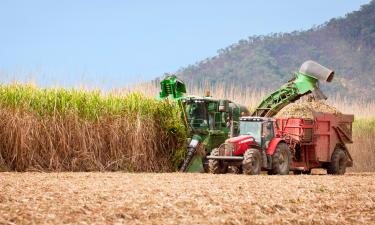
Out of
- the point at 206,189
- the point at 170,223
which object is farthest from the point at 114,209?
the point at 206,189

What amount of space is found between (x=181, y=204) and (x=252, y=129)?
8.57 meters

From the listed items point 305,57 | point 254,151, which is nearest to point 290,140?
point 254,151

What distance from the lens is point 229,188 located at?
11805mm

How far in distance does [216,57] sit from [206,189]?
7698 cm

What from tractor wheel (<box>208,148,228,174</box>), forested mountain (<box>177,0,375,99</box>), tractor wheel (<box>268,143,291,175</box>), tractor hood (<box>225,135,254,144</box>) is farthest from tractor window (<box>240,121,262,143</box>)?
forested mountain (<box>177,0,375,99</box>)

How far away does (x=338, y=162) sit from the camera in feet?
65.0

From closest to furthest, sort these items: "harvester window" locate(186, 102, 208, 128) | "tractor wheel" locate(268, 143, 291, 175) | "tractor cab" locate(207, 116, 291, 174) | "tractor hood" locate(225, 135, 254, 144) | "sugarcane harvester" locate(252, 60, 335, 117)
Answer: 1. "tractor cab" locate(207, 116, 291, 174)
2. "tractor hood" locate(225, 135, 254, 144)
3. "tractor wheel" locate(268, 143, 291, 175)
4. "harvester window" locate(186, 102, 208, 128)
5. "sugarcane harvester" locate(252, 60, 335, 117)

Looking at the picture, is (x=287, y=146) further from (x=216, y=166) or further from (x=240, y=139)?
(x=216, y=166)

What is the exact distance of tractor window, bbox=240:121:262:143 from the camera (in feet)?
57.7

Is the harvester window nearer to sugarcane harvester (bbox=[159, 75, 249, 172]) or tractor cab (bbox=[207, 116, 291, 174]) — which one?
sugarcane harvester (bbox=[159, 75, 249, 172])

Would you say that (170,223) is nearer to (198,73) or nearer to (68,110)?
(68,110)

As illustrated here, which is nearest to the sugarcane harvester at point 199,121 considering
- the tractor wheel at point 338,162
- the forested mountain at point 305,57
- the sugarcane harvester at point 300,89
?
the sugarcane harvester at point 300,89

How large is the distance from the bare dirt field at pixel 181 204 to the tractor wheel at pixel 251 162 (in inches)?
149

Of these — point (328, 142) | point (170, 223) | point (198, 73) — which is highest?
point (198, 73)
